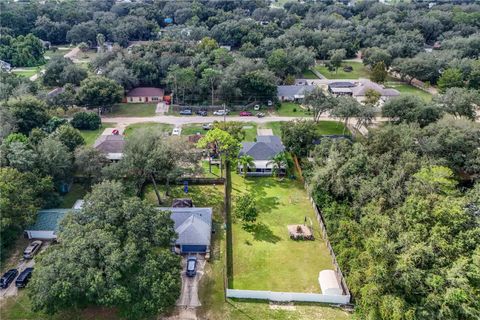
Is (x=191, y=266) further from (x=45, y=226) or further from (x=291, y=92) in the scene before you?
(x=291, y=92)

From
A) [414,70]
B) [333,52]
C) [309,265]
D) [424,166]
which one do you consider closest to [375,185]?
[424,166]

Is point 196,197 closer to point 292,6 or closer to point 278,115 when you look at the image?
point 278,115

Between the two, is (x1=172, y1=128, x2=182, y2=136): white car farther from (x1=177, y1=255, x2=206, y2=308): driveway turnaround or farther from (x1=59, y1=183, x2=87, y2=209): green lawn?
(x1=177, y1=255, x2=206, y2=308): driveway turnaround

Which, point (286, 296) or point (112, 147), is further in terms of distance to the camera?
point (112, 147)

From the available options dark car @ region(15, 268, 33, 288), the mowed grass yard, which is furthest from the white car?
dark car @ region(15, 268, 33, 288)

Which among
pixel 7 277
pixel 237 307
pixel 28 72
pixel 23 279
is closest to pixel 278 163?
pixel 237 307

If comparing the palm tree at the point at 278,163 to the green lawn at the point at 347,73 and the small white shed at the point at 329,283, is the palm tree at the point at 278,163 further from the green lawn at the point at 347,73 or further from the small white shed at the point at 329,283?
the green lawn at the point at 347,73

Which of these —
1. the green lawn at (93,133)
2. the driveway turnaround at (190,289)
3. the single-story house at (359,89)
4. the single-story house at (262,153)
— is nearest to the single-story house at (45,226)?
the driveway turnaround at (190,289)
